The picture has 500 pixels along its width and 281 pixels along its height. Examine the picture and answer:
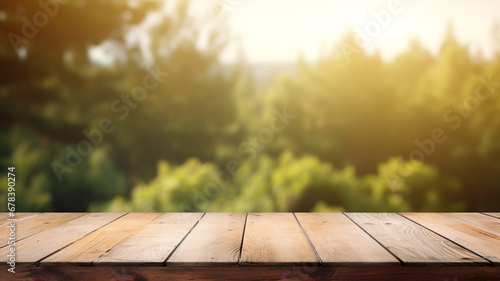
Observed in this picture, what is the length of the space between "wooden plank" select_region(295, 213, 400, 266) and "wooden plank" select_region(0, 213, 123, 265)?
2.40 feet

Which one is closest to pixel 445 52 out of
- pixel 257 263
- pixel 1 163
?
pixel 257 263

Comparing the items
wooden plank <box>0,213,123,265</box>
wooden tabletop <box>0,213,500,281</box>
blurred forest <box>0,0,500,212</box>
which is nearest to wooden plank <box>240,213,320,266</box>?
wooden tabletop <box>0,213,500,281</box>

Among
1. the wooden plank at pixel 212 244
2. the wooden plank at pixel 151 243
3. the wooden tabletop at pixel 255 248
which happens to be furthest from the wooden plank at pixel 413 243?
the wooden plank at pixel 151 243

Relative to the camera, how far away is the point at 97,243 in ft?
4.48

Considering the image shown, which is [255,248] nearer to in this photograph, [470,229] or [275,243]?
[275,243]

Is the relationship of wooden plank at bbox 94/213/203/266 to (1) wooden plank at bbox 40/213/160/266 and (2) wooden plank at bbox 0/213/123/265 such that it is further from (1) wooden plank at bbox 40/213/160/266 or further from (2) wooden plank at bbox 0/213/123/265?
(2) wooden plank at bbox 0/213/123/265

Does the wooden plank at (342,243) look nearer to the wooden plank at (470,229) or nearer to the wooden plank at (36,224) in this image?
the wooden plank at (470,229)

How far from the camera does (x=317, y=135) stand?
3299 millimetres

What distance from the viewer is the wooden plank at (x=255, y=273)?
44.4 inches

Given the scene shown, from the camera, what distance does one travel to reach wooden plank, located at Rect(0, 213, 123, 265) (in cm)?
120

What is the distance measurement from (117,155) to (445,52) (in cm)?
245

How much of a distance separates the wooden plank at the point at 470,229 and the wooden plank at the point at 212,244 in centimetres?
66

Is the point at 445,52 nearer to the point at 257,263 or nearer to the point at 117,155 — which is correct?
the point at 117,155

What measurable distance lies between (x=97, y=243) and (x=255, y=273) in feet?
1.69
